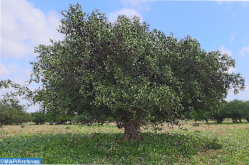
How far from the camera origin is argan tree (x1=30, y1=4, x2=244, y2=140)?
16672mm

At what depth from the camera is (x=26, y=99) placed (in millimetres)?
20562

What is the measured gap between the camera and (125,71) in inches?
702

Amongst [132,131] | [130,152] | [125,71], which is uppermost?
[125,71]

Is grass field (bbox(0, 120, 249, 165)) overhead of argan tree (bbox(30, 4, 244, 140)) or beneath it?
beneath

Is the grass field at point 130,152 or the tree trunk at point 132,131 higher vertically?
the tree trunk at point 132,131

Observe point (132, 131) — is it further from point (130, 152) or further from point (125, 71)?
point (125, 71)

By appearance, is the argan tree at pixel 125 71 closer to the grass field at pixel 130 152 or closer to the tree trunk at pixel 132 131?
the tree trunk at pixel 132 131

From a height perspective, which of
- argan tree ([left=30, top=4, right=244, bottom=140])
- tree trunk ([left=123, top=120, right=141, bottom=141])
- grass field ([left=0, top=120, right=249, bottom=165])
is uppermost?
argan tree ([left=30, top=4, right=244, bottom=140])

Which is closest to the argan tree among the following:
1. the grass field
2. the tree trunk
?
the tree trunk

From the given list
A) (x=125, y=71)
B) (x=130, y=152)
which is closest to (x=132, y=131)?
(x=130, y=152)

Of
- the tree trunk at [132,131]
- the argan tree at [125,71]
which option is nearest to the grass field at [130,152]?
the tree trunk at [132,131]

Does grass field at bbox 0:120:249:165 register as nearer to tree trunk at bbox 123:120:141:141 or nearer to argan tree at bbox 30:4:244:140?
tree trunk at bbox 123:120:141:141

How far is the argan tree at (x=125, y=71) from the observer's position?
16.7 meters

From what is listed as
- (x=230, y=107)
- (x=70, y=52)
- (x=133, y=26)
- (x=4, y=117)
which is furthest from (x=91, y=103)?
(x=230, y=107)
